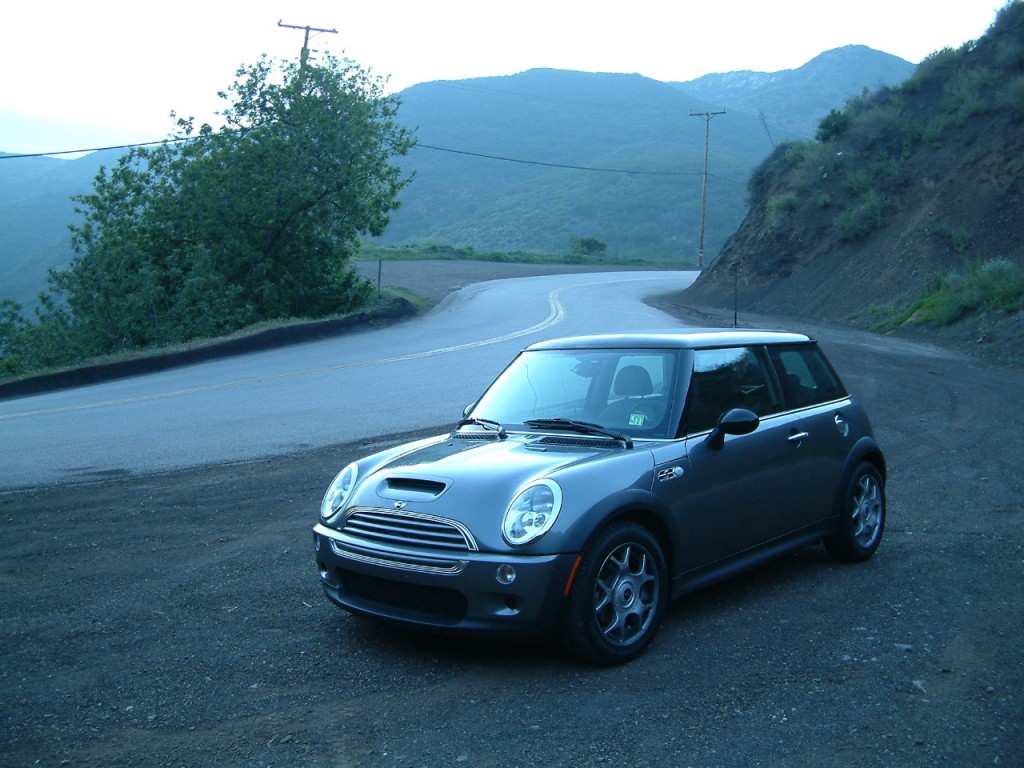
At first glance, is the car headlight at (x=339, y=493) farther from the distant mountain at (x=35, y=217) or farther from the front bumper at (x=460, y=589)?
the distant mountain at (x=35, y=217)

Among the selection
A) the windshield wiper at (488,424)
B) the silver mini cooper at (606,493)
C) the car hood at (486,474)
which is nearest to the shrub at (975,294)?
the silver mini cooper at (606,493)

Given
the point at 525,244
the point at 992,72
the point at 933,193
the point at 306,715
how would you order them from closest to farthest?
the point at 306,715 < the point at 933,193 < the point at 992,72 < the point at 525,244

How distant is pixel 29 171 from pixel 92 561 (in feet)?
529

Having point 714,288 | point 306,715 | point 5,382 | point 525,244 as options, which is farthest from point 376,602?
point 525,244

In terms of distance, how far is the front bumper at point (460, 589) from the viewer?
452cm

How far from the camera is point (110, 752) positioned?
155 inches

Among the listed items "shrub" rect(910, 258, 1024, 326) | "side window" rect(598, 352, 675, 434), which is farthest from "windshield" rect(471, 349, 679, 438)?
"shrub" rect(910, 258, 1024, 326)

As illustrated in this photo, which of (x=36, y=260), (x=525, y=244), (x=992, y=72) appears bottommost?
(x=36, y=260)

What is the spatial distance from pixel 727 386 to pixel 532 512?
1.81 m

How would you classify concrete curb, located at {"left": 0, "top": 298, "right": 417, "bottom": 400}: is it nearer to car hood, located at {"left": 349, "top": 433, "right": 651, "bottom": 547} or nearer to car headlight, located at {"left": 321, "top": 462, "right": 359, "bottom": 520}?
car headlight, located at {"left": 321, "top": 462, "right": 359, "bottom": 520}

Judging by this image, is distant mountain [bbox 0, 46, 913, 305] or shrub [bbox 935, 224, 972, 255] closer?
shrub [bbox 935, 224, 972, 255]

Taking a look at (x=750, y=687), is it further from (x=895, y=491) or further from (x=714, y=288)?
(x=714, y=288)

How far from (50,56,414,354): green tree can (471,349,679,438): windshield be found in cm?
2154

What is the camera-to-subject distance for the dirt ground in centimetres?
395
